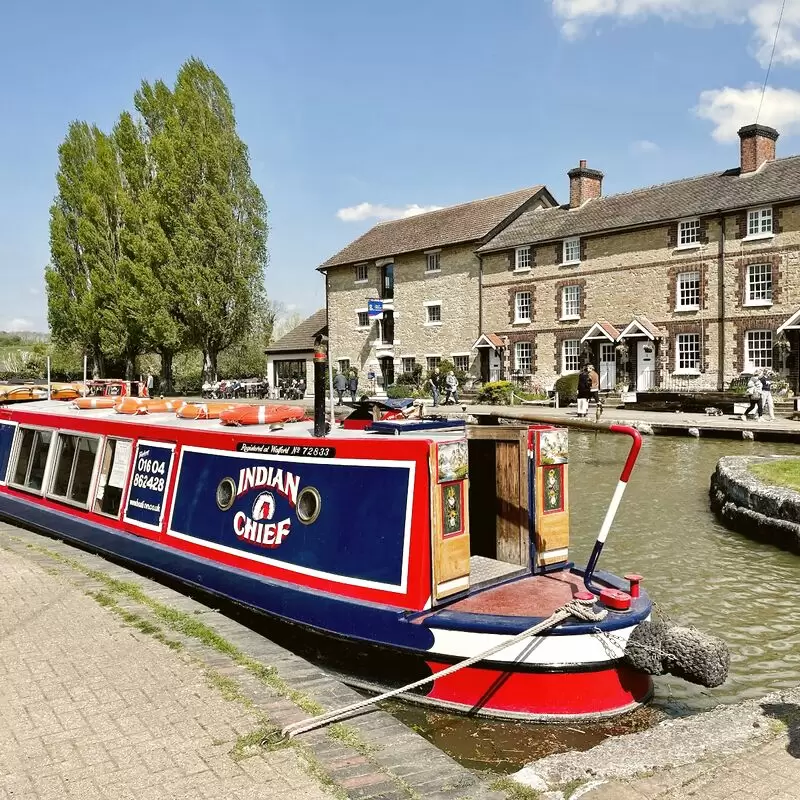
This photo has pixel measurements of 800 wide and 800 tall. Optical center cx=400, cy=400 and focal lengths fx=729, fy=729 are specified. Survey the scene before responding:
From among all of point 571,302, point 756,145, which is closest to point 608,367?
point 571,302

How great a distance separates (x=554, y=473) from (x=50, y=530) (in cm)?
613

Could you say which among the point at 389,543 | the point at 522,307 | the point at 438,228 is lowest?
the point at 389,543

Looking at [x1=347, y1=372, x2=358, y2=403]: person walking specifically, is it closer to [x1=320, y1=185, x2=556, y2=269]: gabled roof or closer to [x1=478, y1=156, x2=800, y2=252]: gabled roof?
[x1=320, y1=185, x2=556, y2=269]: gabled roof

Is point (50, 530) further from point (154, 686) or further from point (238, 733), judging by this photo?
point (238, 733)

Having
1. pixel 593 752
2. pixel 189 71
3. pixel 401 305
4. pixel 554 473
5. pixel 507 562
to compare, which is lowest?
pixel 593 752

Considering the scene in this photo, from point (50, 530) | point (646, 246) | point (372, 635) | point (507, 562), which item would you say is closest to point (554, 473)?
point (507, 562)

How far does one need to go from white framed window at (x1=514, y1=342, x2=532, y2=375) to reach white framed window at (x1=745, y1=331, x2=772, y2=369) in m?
9.27

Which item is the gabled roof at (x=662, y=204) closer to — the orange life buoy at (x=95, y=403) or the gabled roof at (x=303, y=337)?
the gabled roof at (x=303, y=337)

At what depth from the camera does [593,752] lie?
12.5 ft

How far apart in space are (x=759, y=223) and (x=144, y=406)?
24.3m

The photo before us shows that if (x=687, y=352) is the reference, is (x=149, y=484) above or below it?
below

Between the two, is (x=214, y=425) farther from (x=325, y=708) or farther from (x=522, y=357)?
(x=522, y=357)

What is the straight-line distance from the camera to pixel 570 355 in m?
31.2

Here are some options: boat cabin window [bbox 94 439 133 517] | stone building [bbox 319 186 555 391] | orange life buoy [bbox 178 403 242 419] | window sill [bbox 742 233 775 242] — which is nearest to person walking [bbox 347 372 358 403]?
stone building [bbox 319 186 555 391]
